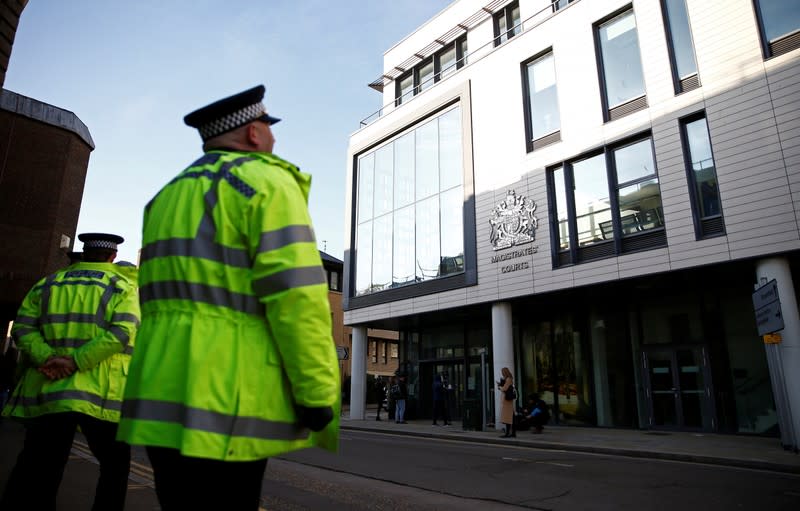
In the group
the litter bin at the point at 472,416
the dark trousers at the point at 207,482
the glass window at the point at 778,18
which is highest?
the glass window at the point at 778,18

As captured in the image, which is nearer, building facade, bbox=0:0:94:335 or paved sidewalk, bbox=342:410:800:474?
paved sidewalk, bbox=342:410:800:474

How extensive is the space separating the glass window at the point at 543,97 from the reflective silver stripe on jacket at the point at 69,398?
16.5 metres

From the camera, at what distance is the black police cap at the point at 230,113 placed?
6.81 ft

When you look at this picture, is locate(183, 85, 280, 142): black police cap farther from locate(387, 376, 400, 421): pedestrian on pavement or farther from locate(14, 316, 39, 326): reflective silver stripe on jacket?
locate(387, 376, 400, 421): pedestrian on pavement

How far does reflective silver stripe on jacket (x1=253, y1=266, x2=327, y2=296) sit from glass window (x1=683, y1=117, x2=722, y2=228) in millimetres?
14075

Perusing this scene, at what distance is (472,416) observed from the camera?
16438 mm

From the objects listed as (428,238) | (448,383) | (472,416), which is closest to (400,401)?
(448,383)

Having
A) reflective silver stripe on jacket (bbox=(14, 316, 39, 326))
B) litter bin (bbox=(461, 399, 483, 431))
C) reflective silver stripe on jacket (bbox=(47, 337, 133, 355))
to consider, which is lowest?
litter bin (bbox=(461, 399, 483, 431))

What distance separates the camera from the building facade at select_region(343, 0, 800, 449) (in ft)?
41.7

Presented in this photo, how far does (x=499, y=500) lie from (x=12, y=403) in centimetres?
428

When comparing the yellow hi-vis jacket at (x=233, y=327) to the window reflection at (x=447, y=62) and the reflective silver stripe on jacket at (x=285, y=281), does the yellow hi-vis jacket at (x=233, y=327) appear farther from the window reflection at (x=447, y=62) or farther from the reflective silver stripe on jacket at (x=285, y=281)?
the window reflection at (x=447, y=62)

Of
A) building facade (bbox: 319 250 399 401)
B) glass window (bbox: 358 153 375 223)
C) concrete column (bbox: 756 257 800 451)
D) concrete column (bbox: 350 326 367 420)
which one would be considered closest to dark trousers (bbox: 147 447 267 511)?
concrete column (bbox: 756 257 800 451)

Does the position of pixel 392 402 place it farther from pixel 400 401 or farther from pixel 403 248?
pixel 403 248

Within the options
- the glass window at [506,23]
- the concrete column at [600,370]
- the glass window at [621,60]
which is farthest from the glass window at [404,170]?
the concrete column at [600,370]
